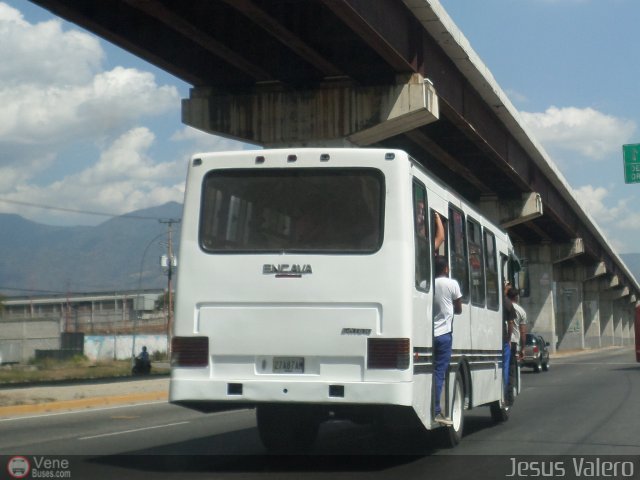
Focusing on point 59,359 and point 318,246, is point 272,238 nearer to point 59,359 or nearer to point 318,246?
point 318,246

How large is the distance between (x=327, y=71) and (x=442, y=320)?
1522 cm

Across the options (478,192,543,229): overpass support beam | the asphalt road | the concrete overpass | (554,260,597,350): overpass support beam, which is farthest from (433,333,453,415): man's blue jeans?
(554,260,597,350): overpass support beam

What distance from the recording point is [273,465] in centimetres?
1123

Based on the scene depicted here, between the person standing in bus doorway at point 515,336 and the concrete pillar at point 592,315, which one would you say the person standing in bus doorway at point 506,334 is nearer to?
the person standing in bus doorway at point 515,336

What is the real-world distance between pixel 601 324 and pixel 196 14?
106m

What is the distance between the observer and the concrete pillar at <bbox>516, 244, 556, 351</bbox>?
2788 inches

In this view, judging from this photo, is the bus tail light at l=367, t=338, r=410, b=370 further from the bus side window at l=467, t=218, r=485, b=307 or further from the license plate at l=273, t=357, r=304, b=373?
the bus side window at l=467, t=218, r=485, b=307

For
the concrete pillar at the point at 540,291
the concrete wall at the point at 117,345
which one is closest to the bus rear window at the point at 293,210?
the concrete pillar at the point at 540,291

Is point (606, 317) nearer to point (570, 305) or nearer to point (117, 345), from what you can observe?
point (570, 305)

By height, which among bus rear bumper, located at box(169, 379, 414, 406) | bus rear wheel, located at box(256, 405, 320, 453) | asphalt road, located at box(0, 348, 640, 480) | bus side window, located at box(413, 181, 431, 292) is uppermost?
bus side window, located at box(413, 181, 431, 292)

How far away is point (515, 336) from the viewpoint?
58.9ft

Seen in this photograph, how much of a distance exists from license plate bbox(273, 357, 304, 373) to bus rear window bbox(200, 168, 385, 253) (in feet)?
3.59

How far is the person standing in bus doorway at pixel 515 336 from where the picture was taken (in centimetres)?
1766

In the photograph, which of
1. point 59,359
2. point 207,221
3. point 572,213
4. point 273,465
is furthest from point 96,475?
point 59,359
